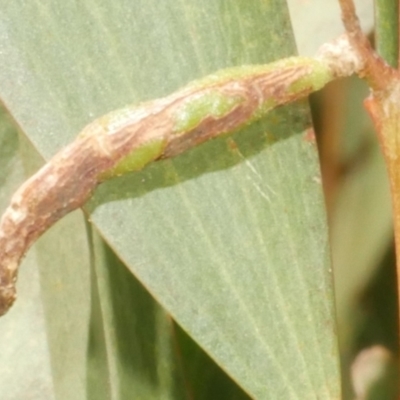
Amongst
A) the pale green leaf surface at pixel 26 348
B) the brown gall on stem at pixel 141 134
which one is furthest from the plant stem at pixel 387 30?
the pale green leaf surface at pixel 26 348

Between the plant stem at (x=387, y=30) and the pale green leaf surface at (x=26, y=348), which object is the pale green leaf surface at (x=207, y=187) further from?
the pale green leaf surface at (x=26, y=348)

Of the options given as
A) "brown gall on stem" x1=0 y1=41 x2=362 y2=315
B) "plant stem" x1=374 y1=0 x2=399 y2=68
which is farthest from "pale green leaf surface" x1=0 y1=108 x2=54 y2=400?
"plant stem" x1=374 y1=0 x2=399 y2=68

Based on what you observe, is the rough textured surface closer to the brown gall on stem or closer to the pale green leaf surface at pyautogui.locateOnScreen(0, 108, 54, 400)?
the brown gall on stem

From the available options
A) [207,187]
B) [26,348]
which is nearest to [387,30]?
[207,187]

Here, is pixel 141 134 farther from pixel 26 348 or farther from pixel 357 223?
pixel 357 223

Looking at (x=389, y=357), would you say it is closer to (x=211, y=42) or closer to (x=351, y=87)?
(x=351, y=87)

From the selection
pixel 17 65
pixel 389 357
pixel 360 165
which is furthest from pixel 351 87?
pixel 17 65
